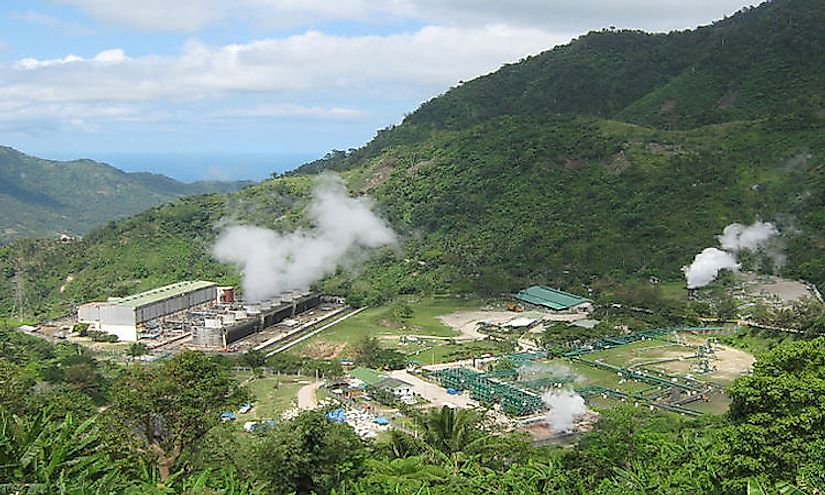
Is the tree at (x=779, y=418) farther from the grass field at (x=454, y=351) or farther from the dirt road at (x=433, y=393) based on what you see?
the grass field at (x=454, y=351)

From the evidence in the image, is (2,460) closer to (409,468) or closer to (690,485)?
(409,468)

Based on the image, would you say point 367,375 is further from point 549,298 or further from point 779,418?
point 779,418

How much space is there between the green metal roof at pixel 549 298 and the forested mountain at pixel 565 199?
3.79 feet

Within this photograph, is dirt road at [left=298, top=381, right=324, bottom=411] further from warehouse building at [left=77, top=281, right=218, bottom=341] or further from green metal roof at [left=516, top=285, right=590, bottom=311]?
green metal roof at [left=516, top=285, right=590, bottom=311]

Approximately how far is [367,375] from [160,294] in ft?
56.1

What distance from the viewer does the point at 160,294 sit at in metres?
44.5

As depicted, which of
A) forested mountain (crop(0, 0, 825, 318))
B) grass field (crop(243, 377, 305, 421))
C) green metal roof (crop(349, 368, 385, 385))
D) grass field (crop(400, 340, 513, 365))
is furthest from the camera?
forested mountain (crop(0, 0, 825, 318))

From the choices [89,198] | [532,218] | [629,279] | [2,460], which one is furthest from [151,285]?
[89,198]

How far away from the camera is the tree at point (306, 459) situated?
15953mm

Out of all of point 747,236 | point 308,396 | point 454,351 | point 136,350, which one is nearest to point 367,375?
point 308,396

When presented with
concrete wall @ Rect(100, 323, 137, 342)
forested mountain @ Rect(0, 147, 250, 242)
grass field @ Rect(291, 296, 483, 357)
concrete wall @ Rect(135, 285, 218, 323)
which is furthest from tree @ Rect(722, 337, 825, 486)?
forested mountain @ Rect(0, 147, 250, 242)

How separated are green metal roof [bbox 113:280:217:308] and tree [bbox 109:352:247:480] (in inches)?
958

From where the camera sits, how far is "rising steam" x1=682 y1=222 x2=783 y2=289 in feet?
148

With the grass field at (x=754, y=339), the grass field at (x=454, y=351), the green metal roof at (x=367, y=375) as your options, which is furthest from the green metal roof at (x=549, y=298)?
the green metal roof at (x=367, y=375)
